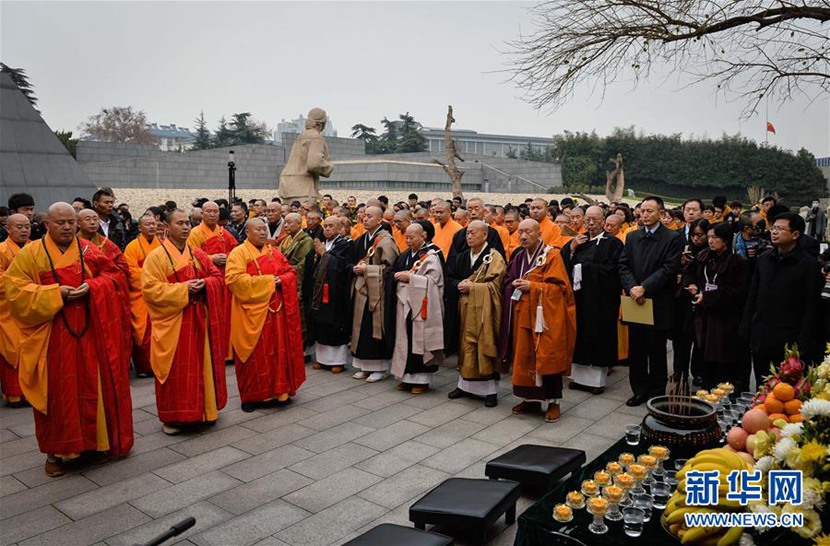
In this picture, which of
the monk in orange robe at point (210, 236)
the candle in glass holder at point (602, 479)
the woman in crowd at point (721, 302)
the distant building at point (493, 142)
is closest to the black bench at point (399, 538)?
the candle in glass holder at point (602, 479)

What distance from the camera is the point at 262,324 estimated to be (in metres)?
6.38

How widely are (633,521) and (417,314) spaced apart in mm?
4459

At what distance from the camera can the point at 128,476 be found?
196 inches

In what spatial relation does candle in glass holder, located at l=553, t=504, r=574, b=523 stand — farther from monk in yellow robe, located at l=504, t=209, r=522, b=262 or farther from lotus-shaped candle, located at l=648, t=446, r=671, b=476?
monk in yellow robe, located at l=504, t=209, r=522, b=262

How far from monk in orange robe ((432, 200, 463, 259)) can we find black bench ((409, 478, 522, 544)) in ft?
17.6

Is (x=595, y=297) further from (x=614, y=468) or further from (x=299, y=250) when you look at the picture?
(x=614, y=468)

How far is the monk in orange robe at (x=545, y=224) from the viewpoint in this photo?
28.4ft

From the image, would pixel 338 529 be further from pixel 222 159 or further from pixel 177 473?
pixel 222 159

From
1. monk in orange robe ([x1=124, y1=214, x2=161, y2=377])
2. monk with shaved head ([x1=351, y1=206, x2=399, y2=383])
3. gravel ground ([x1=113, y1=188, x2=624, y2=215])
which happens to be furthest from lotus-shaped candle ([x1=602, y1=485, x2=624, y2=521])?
gravel ground ([x1=113, y1=188, x2=624, y2=215])

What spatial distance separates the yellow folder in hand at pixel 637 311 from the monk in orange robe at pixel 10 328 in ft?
20.9

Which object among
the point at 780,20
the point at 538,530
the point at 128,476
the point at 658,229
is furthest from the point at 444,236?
the point at 538,530

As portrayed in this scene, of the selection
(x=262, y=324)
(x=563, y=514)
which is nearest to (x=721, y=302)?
(x=563, y=514)

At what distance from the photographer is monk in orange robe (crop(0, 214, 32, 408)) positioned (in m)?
6.54

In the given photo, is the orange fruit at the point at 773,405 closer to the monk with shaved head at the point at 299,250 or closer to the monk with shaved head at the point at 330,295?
the monk with shaved head at the point at 330,295
